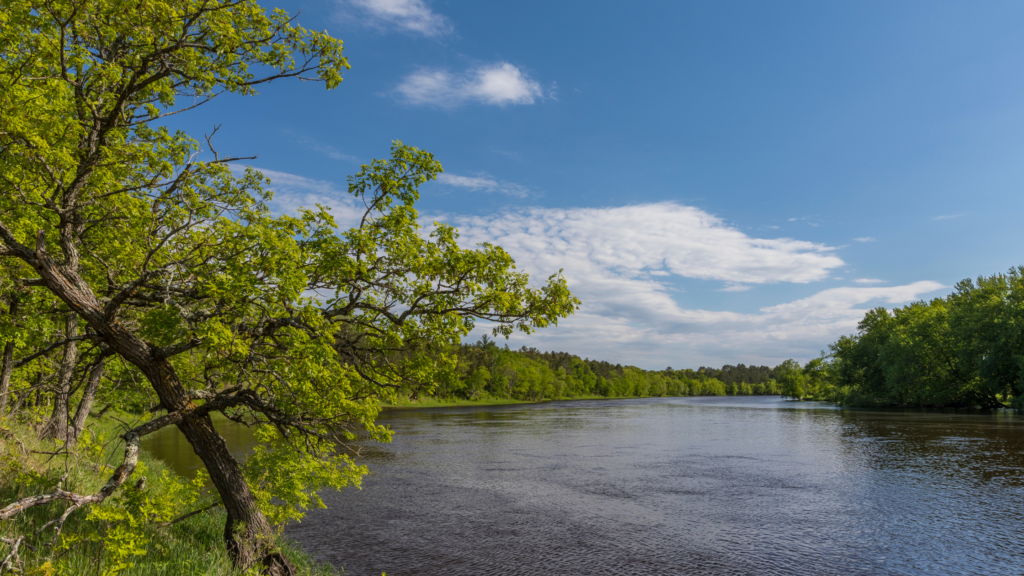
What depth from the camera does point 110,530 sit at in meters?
6.86

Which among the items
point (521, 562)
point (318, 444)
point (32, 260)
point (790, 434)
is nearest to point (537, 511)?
point (521, 562)

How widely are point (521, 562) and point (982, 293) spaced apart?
8850 centimetres

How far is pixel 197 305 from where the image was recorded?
28.2 feet

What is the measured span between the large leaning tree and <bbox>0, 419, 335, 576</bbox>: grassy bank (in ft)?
2.67

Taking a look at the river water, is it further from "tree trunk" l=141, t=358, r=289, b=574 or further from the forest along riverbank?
"tree trunk" l=141, t=358, r=289, b=574

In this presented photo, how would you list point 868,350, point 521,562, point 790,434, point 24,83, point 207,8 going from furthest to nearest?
point 868,350
point 790,434
point 521,562
point 24,83
point 207,8

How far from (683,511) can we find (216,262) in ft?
63.2

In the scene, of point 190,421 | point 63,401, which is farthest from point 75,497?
point 63,401

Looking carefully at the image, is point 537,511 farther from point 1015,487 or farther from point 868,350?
point 868,350

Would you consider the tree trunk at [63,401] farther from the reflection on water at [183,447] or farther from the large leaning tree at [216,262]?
the reflection on water at [183,447]

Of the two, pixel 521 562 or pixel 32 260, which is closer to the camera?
pixel 32 260

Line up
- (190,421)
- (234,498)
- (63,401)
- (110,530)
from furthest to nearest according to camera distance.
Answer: (63,401) → (234,498) → (190,421) → (110,530)

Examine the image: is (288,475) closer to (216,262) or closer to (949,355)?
(216,262)

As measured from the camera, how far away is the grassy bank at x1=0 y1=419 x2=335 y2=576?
7.02 m
